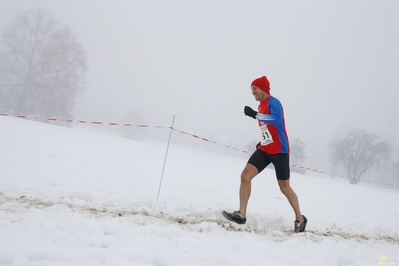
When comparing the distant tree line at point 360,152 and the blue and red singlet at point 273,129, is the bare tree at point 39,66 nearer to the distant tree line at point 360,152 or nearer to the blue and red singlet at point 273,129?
the blue and red singlet at point 273,129

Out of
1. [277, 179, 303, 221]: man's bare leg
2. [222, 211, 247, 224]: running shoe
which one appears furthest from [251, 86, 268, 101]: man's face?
[222, 211, 247, 224]: running shoe

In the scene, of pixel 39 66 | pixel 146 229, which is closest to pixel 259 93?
pixel 146 229

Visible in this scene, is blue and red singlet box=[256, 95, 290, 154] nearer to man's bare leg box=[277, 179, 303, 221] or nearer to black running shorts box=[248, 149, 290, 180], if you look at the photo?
black running shorts box=[248, 149, 290, 180]

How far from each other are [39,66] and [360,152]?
150 feet

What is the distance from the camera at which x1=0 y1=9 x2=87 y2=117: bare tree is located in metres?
22.2

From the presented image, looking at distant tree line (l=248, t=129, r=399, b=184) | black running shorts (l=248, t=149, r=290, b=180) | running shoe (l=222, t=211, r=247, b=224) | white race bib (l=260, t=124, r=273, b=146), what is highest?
distant tree line (l=248, t=129, r=399, b=184)

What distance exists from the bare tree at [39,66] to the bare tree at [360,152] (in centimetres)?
3883

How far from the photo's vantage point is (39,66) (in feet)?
76.5

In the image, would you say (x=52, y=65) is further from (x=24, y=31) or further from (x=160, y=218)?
(x=160, y=218)

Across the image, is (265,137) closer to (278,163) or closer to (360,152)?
(278,163)

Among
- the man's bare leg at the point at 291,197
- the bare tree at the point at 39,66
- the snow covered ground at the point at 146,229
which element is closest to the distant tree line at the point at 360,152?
the snow covered ground at the point at 146,229

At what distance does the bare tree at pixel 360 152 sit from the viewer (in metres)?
36.8

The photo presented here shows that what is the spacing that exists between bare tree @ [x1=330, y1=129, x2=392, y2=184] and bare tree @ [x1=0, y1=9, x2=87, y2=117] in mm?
38827

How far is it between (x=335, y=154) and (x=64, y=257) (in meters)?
43.5
